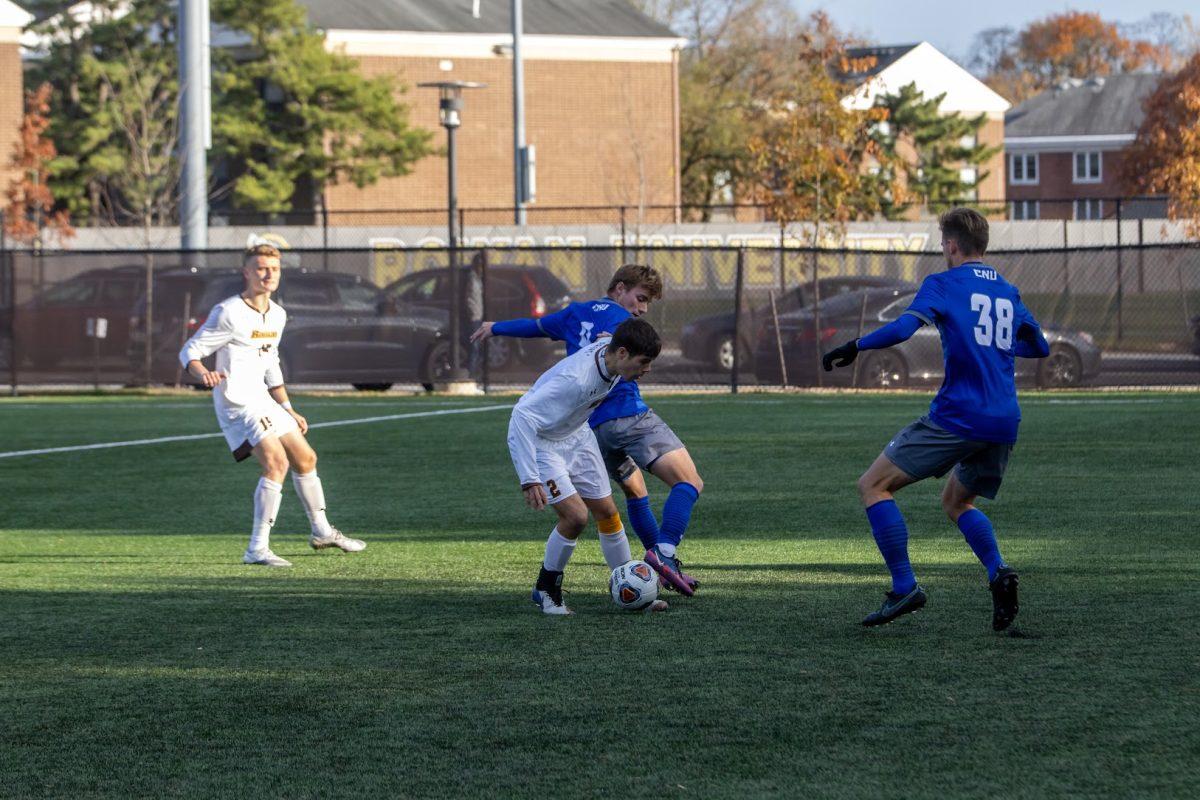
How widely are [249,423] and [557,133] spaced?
44093 millimetres

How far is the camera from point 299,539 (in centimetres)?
1122

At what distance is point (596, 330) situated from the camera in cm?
875

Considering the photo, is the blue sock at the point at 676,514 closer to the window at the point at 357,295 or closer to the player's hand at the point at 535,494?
the player's hand at the point at 535,494

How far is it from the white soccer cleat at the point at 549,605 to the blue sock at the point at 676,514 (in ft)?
2.92

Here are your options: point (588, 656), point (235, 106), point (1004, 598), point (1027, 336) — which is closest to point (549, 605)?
point (588, 656)

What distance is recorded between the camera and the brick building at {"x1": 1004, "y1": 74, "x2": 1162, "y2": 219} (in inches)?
3509

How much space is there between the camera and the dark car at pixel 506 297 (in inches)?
963

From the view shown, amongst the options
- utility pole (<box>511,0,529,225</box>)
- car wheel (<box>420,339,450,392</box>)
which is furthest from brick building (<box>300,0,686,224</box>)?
car wheel (<box>420,339,450,392</box>)

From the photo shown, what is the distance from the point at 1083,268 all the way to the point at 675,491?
18288 millimetres

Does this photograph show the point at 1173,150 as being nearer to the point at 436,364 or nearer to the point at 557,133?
the point at 557,133

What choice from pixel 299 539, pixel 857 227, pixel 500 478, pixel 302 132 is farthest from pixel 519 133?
pixel 299 539

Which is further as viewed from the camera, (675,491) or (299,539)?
(299,539)

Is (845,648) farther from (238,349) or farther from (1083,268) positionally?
(1083,268)

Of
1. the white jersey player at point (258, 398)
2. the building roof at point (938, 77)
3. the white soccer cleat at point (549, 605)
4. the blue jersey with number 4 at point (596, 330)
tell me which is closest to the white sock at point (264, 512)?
the white jersey player at point (258, 398)
